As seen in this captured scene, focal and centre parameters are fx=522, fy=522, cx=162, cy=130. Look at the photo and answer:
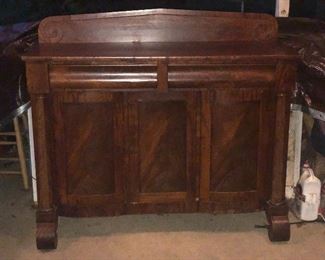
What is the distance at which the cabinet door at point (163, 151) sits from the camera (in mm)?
1986

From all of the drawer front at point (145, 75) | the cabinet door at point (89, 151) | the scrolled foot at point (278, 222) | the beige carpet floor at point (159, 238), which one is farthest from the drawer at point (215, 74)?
the beige carpet floor at point (159, 238)

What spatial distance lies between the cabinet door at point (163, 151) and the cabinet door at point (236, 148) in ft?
0.16

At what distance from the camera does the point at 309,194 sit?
223 cm

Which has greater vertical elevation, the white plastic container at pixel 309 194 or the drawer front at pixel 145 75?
the drawer front at pixel 145 75

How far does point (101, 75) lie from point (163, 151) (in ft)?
1.28

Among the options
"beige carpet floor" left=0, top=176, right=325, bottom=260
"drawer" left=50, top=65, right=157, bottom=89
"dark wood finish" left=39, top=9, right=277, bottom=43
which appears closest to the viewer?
"drawer" left=50, top=65, right=157, bottom=89

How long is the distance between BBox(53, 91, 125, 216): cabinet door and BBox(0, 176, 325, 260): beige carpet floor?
0.14 metres

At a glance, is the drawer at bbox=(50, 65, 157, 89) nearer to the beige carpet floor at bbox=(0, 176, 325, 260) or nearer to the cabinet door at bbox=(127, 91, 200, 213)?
the cabinet door at bbox=(127, 91, 200, 213)

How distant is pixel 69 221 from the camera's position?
2301 mm

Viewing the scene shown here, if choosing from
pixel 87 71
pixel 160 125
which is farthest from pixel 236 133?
pixel 87 71

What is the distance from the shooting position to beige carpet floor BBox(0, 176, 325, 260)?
2031 mm

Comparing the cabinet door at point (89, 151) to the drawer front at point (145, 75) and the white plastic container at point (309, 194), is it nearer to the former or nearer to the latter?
the drawer front at point (145, 75)

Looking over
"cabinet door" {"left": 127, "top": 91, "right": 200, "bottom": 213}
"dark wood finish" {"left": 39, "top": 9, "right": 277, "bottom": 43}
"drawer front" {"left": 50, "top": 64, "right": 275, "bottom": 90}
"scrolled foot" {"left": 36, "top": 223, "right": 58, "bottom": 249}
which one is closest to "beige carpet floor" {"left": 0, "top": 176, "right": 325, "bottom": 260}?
"scrolled foot" {"left": 36, "top": 223, "right": 58, "bottom": 249}

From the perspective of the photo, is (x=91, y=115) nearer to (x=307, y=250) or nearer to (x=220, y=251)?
(x=220, y=251)
